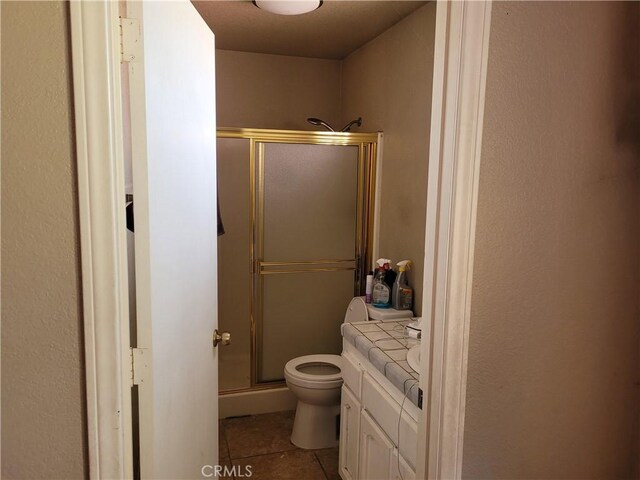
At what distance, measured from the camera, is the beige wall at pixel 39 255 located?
853 millimetres

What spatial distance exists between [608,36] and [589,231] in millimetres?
489

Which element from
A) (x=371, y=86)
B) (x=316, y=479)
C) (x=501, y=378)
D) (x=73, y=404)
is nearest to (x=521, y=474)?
(x=501, y=378)

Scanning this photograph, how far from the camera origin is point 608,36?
1210 mm

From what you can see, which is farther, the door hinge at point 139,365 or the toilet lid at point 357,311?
the toilet lid at point 357,311

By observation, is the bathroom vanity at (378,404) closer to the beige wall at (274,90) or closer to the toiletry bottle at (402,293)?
the toiletry bottle at (402,293)

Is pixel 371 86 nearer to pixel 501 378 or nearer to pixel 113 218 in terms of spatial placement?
pixel 501 378

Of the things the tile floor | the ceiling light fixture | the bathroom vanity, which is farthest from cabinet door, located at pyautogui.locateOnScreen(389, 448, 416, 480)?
the ceiling light fixture

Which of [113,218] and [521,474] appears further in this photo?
[521,474]

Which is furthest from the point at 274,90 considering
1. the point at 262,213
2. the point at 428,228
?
the point at 428,228

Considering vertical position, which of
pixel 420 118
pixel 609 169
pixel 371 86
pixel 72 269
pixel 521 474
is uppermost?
pixel 371 86

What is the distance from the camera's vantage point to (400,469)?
1.62 metres

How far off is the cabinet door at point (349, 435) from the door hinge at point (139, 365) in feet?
3.73

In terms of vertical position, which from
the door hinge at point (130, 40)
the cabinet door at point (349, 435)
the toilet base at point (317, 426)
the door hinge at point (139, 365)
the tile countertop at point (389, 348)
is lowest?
the toilet base at point (317, 426)

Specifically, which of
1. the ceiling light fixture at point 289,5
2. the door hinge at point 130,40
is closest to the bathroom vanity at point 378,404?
the door hinge at point 130,40
